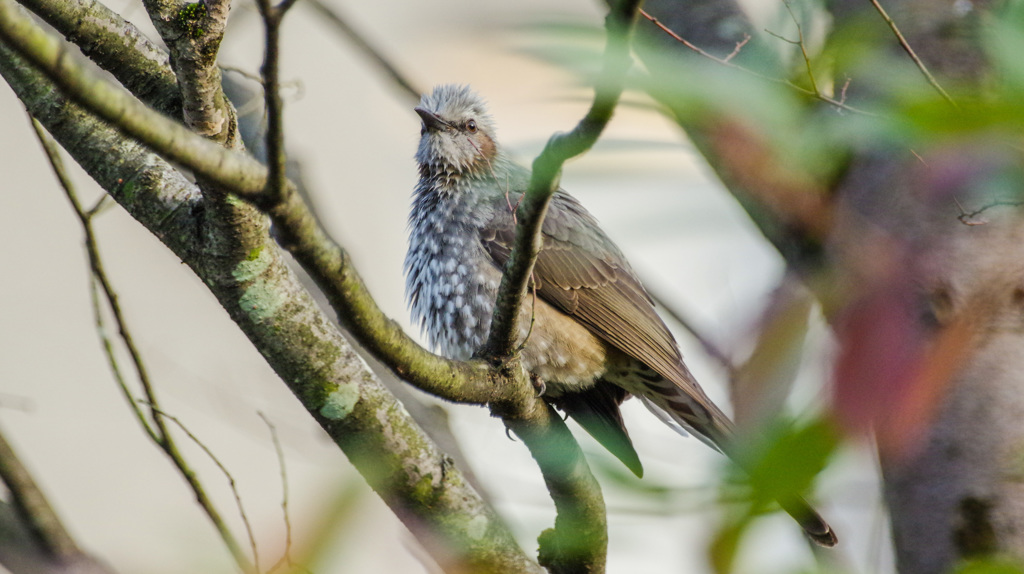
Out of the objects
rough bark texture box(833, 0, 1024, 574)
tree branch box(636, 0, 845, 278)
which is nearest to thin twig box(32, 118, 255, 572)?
tree branch box(636, 0, 845, 278)

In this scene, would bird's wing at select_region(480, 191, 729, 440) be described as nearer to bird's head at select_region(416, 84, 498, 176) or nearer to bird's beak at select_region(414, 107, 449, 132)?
bird's head at select_region(416, 84, 498, 176)

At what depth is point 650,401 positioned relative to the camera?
163 inches

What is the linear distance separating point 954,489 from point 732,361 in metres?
1.03

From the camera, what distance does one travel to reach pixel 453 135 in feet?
14.3

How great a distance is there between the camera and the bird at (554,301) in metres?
3.80

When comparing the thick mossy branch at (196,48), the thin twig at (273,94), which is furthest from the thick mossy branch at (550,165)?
the thick mossy branch at (196,48)

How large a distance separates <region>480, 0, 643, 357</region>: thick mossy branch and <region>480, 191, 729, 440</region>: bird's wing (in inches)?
46.4

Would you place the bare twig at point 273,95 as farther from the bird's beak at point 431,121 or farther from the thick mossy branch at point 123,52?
the bird's beak at point 431,121

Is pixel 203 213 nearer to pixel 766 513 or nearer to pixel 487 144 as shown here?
pixel 766 513

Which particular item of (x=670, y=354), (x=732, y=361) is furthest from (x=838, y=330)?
(x=670, y=354)

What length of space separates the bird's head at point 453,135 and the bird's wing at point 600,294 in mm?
470

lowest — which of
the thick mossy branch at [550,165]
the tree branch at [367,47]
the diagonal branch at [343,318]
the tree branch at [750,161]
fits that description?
the diagonal branch at [343,318]

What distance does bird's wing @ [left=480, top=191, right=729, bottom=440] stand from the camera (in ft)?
12.6

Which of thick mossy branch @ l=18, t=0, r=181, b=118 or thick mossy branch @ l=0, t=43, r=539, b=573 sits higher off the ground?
thick mossy branch @ l=18, t=0, r=181, b=118
